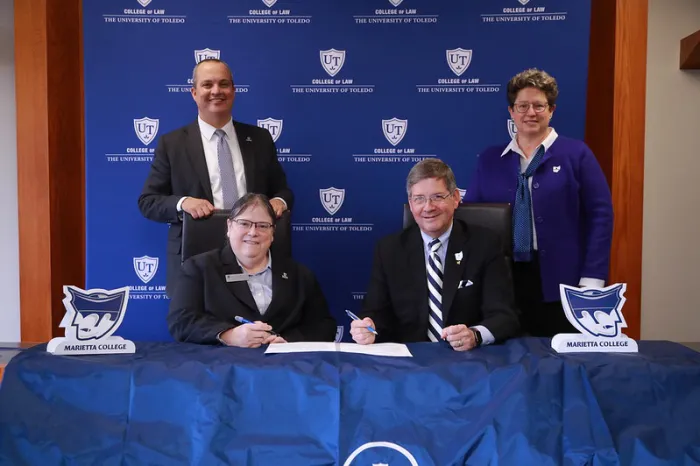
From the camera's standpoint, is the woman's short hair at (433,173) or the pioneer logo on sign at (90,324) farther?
the woman's short hair at (433,173)

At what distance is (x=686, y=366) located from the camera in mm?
1601

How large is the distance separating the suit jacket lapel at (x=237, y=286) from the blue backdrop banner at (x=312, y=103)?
162 cm

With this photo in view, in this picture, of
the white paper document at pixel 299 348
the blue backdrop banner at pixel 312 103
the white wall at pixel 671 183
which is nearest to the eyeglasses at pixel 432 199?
the white paper document at pixel 299 348

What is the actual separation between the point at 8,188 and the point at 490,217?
3.29 meters

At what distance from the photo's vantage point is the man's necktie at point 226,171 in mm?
3172

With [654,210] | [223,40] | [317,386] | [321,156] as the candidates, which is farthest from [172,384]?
[654,210]

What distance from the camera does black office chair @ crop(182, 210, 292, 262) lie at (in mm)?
2551

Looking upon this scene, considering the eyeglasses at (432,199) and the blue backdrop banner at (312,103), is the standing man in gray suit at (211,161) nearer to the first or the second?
the blue backdrop banner at (312,103)

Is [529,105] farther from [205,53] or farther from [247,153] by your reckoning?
[205,53]

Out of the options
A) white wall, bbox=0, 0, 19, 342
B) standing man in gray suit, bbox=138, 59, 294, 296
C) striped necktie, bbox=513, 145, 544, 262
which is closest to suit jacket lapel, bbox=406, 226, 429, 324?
striped necktie, bbox=513, 145, 544, 262

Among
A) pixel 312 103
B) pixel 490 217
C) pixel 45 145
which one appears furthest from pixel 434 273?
pixel 45 145

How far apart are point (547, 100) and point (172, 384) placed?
1.91 metres

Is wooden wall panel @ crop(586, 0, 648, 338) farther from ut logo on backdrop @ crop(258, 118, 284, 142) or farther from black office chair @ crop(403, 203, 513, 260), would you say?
ut logo on backdrop @ crop(258, 118, 284, 142)

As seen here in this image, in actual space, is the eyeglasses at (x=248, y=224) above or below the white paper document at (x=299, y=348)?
above
